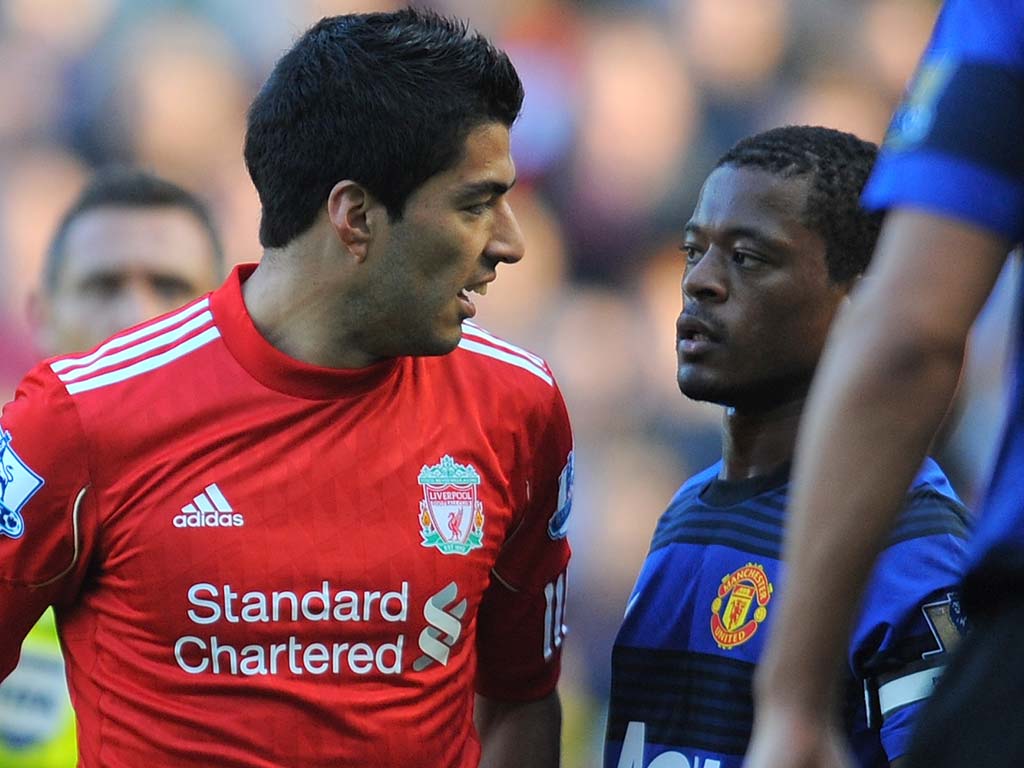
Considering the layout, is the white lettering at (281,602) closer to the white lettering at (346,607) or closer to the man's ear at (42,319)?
the white lettering at (346,607)

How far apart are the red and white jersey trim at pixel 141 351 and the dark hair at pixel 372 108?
20cm

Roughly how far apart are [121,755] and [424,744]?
0.48 m

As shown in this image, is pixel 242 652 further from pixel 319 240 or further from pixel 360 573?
pixel 319 240

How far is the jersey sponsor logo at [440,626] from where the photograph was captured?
2625 millimetres

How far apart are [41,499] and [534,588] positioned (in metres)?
0.92

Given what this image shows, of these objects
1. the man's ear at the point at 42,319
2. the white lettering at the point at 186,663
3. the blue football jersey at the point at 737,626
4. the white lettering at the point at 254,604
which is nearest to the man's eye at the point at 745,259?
the blue football jersey at the point at 737,626

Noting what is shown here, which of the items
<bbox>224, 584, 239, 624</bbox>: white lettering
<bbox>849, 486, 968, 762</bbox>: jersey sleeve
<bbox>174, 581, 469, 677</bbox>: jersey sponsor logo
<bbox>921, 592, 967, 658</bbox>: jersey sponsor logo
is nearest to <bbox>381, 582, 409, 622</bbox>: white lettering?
<bbox>174, 581, 469, 677</bbox>: jersey sponsor logo

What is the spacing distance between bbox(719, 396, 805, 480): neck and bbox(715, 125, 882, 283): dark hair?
0.24m

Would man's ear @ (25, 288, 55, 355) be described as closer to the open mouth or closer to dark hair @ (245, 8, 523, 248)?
dark hair @ (245, 8, 523, 248)

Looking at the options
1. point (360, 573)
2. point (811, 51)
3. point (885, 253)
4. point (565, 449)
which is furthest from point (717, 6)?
point (885, 253)

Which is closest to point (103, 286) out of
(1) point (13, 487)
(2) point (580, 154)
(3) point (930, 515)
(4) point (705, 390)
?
(1) point (13, 487)

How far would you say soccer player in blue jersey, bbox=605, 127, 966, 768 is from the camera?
2.56 metres

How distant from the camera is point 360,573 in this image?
8.43 ft

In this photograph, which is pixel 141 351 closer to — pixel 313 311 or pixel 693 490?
pixel 313 311
